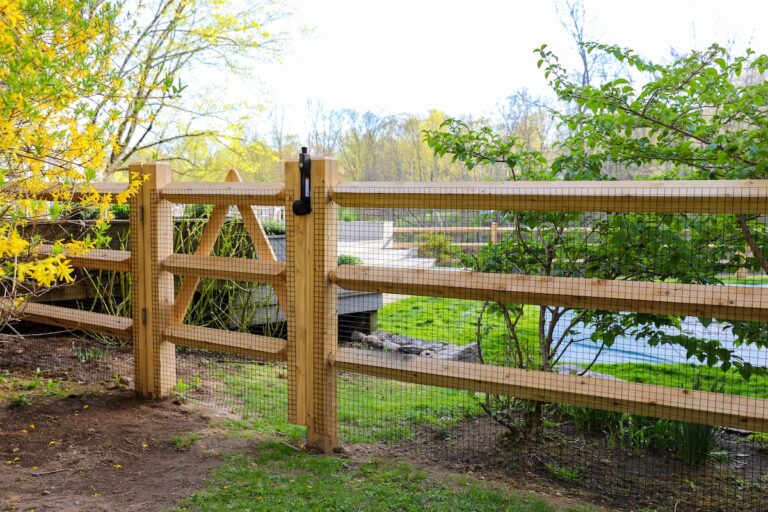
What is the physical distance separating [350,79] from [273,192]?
26.3m

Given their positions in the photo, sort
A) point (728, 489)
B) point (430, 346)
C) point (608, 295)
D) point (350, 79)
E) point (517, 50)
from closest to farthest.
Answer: point (608, 295), point (728, 489), point (430, 346), point (517, 50), point (350, 79)

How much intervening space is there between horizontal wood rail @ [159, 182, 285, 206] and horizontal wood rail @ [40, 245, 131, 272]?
611mm

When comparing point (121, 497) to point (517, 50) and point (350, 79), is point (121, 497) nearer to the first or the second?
point (517, 50)

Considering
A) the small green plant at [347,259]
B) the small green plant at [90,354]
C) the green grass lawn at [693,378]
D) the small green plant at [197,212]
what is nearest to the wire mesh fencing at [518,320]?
the green grass lawn at [693,378]

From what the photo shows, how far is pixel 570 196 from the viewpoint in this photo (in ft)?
9.90

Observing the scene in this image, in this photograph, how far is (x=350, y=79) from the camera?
29.2 meters

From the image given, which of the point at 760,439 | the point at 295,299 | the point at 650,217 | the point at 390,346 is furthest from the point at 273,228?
the point at 760,439

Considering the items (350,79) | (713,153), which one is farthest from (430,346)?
(350,79)

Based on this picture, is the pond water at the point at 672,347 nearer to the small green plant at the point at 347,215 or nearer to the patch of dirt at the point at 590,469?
the patch of dirt at the point at 590,469

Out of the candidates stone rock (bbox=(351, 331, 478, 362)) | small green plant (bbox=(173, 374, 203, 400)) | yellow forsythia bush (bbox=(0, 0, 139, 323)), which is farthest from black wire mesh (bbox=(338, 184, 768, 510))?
stone rock (bbox=(351, 331, 478, 362))

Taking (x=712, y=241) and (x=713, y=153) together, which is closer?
(x=713, y=153)

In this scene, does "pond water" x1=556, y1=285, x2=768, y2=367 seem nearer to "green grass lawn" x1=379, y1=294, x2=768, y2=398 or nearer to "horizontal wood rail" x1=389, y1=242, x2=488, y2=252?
"green grass lawn" x1=379, y1=294, x2=768, y2=398

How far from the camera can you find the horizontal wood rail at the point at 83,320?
186 inches

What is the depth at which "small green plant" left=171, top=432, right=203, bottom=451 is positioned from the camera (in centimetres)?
370
